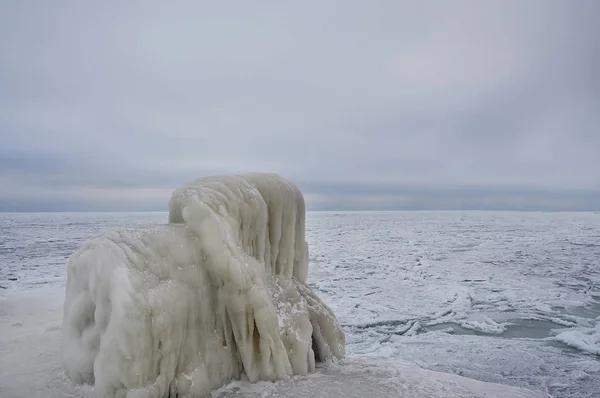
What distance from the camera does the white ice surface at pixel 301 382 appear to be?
391cm

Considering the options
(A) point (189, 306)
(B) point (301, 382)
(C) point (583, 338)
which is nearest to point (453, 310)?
(C) point (583, 338)

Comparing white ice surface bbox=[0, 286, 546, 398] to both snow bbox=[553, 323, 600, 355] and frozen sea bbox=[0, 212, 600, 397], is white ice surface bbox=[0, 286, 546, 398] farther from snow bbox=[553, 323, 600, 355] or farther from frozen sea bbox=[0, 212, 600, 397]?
snow bbox=[553, 323, 600, 355]

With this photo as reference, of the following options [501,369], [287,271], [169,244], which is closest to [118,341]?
[169,244]

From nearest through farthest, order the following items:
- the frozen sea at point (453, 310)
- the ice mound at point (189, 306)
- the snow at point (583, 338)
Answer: the ice mound at point (189, 306)
the frozen sea at point (453, 310)
the snow at point (583, 338)

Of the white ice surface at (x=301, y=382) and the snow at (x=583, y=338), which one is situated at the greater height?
the white ice surface at (x=301, y=382)

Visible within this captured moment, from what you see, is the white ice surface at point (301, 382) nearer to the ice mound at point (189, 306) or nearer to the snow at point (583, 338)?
the ice mound at point (189, 306)

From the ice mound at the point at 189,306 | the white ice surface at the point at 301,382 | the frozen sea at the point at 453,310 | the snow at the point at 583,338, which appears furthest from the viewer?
the snow at the point at 583,338

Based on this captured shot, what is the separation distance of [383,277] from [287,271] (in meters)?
8.92

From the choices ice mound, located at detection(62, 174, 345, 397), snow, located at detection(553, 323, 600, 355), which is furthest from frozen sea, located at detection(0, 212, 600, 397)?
ice mound, located at detection(62, 174, 345, 397)

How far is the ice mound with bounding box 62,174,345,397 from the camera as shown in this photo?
3451 mm

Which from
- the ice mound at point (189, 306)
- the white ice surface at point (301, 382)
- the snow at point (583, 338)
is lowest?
the snow at point (583, 338)

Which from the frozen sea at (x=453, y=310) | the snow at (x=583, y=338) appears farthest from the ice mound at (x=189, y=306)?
the snow at (x=583, y=338)

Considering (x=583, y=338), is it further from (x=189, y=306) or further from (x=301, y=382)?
(x=189, y=306)

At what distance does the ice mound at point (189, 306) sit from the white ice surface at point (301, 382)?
0.57ft
